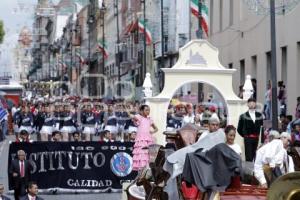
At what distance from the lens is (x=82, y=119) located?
33.1 metres

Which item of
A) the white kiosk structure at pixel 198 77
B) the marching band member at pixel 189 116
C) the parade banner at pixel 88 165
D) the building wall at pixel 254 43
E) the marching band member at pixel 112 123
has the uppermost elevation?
the building wall at pixel 254 43

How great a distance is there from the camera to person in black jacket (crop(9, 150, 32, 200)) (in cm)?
1588

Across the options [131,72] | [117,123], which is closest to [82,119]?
[117,123]

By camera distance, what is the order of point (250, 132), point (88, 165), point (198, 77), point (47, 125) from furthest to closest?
point (47, 125) < point (198, 77) < point (250, 132) < point (88, 165)

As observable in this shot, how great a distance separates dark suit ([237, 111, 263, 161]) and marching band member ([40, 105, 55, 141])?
10338 mm

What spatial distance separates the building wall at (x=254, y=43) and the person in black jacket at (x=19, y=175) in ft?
46.7

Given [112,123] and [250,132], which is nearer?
[250,132]

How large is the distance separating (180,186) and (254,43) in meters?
26.1

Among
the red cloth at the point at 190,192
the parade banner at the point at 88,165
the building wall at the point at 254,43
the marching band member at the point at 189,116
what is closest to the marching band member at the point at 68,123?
the marching band member at the point at 189,116

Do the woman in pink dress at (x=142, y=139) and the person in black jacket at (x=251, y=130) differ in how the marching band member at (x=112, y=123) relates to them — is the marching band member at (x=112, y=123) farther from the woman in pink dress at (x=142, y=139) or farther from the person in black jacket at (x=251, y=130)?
the woman in pink dress at (x=142, y=139)

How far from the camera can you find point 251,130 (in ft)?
65.2

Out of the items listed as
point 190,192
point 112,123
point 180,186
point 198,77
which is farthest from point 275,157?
point 112,123

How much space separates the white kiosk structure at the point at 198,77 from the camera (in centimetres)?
2322

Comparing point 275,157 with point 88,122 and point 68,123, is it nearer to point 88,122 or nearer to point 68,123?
point 68,123
